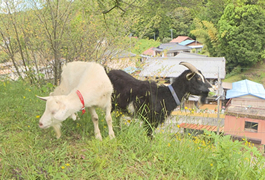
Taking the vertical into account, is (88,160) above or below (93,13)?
below

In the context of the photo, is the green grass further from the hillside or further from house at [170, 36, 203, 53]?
house at [170, 36, 203, 53]

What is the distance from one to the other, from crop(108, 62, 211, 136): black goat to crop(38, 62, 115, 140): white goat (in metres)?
0.73

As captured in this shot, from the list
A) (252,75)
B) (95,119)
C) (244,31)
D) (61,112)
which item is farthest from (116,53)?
(252,75)

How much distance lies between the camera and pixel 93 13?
6.17 meters

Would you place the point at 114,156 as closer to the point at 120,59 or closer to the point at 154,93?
the point at 154,93

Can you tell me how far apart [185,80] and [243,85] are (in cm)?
1923

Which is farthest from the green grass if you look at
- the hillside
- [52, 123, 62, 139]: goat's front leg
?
the hillside

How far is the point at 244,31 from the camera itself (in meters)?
24.9

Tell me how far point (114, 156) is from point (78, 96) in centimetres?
86

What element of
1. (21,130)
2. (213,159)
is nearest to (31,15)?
(21,130)

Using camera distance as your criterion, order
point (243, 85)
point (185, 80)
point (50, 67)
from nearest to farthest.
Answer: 1. point (185, 80)
2. point (50, 67)
3. point (243, 85)

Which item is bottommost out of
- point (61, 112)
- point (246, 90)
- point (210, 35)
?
point (246, 90)

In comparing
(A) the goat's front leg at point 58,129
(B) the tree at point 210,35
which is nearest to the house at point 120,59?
(A) the goat's front leg at point 58,129

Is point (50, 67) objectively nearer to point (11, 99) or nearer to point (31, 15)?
point (31, 15)
